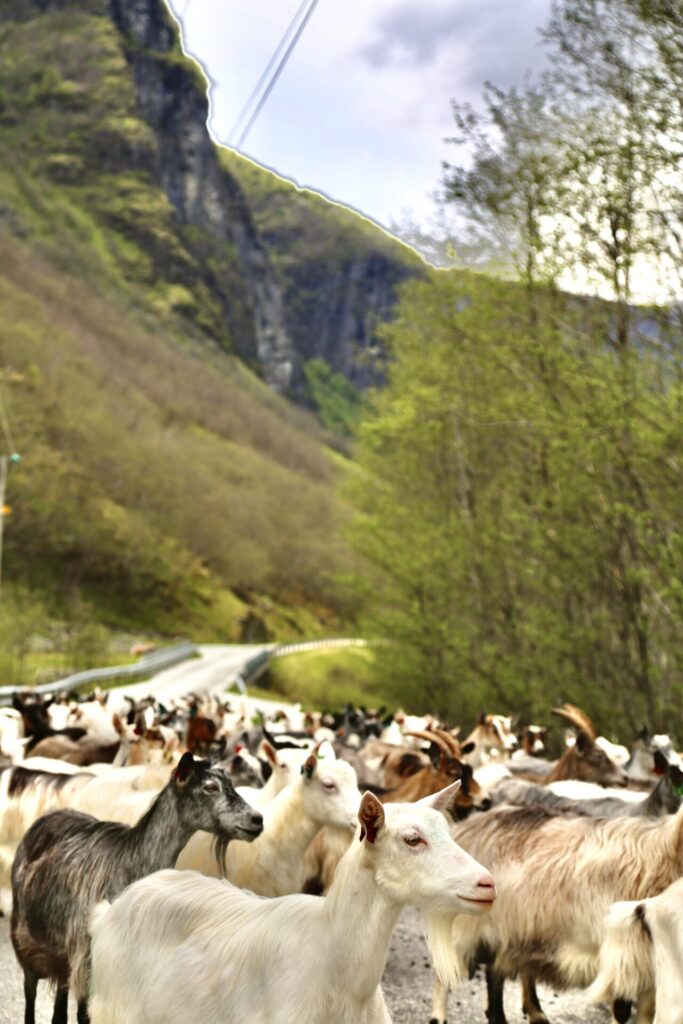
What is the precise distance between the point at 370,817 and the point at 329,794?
2971mm

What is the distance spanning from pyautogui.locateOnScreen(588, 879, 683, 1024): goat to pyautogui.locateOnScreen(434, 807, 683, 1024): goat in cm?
67

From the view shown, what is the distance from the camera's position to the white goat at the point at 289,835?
276 inches

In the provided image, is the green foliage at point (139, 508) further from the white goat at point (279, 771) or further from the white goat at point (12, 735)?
the white goat at point (279, 771)

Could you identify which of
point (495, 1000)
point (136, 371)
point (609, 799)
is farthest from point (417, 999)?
point (136, 371)

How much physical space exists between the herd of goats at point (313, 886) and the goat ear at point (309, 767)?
0.02 meters

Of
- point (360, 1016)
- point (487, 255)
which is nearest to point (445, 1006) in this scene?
point (360, 1016)

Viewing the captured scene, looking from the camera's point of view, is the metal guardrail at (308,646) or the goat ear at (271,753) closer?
the goat ear at (271,753)

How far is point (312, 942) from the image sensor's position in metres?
4.22

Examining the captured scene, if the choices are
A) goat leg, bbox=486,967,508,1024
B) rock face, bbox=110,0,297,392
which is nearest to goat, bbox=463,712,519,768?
goat leg, bbox=486,967,508,1024

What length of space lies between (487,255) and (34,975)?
Answer: 1868 cm

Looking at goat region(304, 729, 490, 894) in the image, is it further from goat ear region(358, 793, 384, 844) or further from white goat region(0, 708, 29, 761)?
white goat region(0, 708, 29, 761)

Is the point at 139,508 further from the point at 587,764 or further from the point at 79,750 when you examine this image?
the point at 587,764

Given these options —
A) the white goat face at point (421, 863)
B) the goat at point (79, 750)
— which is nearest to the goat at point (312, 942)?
the white goat face at point (421, 863)

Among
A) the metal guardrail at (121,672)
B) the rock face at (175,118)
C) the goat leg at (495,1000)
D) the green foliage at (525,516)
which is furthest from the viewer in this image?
the rock face at (175,118)
